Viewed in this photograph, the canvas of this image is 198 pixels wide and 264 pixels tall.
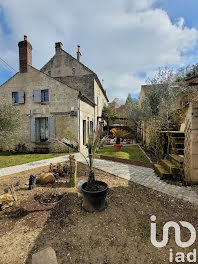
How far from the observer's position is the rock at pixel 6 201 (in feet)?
10.3

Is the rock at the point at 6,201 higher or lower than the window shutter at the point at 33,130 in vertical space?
lower

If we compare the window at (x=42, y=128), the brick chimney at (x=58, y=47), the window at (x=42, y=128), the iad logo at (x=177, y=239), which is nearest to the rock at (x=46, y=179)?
the iad logo at (x=177, y=239)

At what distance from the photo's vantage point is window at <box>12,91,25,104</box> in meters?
11.1

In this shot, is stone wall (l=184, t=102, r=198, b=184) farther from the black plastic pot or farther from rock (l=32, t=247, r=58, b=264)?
rock (l=32, t=247, r=58, b=264)

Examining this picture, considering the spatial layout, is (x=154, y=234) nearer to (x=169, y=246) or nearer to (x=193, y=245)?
(x=169, y=246)

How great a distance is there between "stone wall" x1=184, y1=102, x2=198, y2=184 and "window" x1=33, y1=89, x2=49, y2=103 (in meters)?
10.1

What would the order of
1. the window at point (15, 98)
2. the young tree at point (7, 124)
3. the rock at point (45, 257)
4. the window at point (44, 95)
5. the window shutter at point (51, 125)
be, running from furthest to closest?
the window at point (15, 98) < the window at point (44, 95) < the window shutter at point (51, 125) < the young tree at point (7, 124) < the rock at point (45, 257)

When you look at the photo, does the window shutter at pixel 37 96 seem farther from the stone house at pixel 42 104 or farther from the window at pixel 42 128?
the window at pixel 42 128

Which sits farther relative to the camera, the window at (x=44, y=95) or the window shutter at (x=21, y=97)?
the window shutter at (x=21, y=97)

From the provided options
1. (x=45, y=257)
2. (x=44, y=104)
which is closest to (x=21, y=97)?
(x=44, y=104)

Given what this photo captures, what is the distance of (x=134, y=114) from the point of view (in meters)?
15.1

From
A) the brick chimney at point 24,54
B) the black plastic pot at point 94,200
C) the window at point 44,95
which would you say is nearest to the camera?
the black plastic pot at point 94,200

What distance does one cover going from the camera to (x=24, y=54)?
10727 millimetres

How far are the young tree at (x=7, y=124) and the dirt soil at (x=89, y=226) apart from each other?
5.55 metres
